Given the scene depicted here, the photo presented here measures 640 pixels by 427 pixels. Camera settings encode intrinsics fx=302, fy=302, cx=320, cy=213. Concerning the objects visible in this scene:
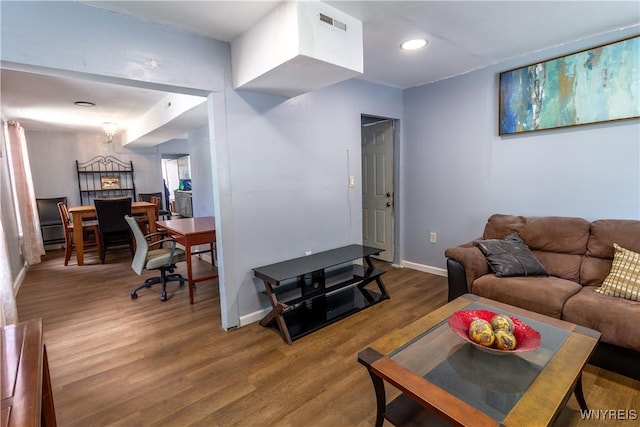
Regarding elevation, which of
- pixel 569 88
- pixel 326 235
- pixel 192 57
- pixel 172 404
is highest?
pixel 192 57

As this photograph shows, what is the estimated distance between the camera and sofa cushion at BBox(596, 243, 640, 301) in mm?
1915

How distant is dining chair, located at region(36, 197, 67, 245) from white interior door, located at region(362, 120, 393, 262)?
5.56 meters

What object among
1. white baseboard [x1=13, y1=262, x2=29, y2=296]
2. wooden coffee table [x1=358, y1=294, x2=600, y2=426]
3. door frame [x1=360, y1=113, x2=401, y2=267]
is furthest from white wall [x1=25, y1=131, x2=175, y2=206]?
wooden coffee table [x1=358, y1=294, x2=600, y2=426]

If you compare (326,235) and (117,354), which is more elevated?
(326,235)

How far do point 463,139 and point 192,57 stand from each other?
9.06ft

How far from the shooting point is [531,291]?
212 centimetres

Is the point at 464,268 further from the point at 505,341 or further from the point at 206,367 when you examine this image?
the point at 206,367

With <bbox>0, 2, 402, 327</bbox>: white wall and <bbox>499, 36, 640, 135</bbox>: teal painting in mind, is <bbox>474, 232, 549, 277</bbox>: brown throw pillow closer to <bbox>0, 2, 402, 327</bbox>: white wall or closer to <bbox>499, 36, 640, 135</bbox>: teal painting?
<bbox>499, 36, 640, 135</bbox>: teal painting

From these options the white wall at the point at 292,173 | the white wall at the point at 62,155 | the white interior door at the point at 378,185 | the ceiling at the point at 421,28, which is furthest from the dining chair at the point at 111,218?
the white interior door at the point at 378,185

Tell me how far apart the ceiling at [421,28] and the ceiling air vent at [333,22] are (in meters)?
0.08

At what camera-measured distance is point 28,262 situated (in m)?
4.41

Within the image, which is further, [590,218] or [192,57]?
[590,218]

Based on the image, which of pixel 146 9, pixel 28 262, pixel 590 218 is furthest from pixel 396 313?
pixel 28 262

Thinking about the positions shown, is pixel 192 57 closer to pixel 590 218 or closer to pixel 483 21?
pixel 483 21
